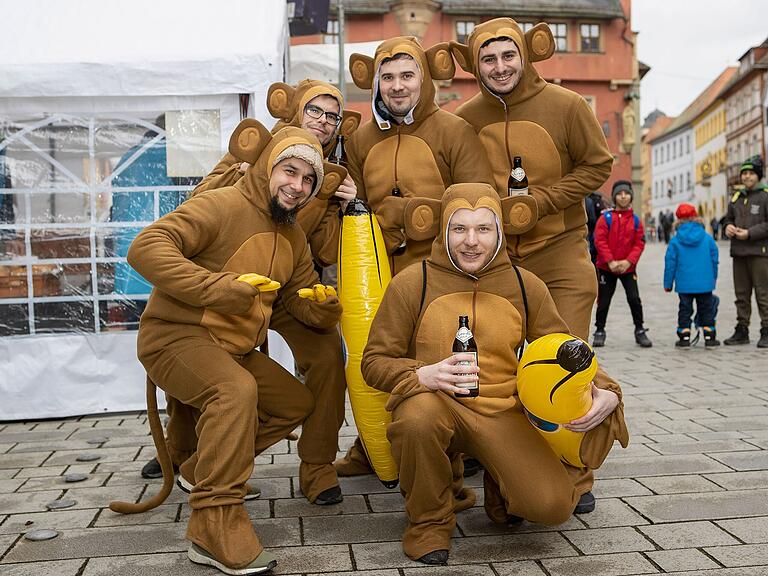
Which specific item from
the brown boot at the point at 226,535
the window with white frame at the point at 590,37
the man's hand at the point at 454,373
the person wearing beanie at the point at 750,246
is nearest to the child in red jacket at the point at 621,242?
the person wearing beanie at the point at 750,246

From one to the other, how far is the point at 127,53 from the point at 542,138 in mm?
3260

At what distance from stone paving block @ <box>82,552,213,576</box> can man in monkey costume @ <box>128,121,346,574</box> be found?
59 mm

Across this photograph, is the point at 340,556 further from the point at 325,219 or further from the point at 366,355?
the point at 325,219

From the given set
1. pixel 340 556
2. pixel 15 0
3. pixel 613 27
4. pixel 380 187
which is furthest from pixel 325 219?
pixel 613 27

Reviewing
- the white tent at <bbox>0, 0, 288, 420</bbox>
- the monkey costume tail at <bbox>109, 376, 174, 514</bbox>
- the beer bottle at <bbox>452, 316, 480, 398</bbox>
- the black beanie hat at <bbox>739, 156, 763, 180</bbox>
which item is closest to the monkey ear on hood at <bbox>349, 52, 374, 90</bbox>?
the beer bottle at <bbox>452, 316, 480, 398</bbox>

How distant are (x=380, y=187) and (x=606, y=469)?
1.89 meters

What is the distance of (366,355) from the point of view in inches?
149

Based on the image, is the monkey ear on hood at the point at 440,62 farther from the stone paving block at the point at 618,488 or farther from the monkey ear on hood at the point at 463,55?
the stone paving block at the point at 618,488

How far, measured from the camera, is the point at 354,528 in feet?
12.9

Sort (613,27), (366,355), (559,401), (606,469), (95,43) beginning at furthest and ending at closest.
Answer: (613,27) < (95,43) < (606,469) < (366,355) < (559,401)

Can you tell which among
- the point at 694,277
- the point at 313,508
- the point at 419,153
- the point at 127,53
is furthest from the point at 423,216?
the point at 694,277

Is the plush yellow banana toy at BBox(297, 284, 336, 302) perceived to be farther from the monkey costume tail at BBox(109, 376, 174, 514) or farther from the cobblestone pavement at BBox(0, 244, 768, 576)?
the cobblestone pavement at BBox(0, 244, 768, 576)

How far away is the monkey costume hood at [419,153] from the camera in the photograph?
14.1ft

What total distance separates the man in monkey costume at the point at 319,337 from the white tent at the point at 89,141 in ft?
6.47
